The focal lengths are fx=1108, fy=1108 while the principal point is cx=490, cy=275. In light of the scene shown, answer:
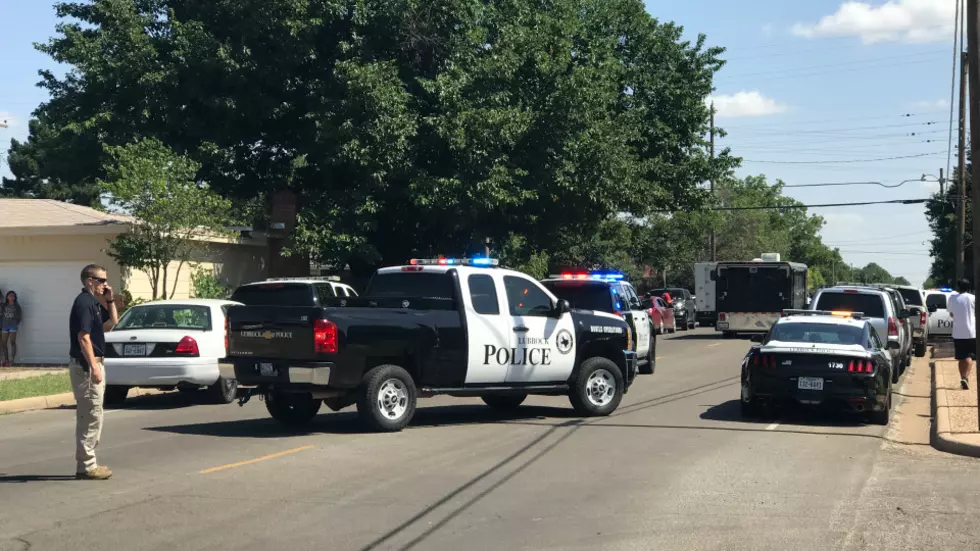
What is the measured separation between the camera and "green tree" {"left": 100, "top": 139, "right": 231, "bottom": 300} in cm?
2470

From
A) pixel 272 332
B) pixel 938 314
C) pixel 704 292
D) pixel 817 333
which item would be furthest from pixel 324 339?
pixel 704 292

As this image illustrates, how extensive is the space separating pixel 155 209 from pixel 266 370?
1283 cm

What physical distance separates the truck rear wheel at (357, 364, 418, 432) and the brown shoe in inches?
142

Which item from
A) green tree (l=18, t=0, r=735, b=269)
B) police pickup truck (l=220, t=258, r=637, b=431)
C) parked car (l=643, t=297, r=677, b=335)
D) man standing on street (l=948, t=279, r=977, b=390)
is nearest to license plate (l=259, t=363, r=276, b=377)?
police pickup truck (l=220, t=258, r=637, b=431)

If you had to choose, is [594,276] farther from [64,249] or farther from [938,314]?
[938,314]

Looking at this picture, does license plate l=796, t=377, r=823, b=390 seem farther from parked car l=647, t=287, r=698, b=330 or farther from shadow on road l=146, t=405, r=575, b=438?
parked car l=647, t=287, r=698, b=330

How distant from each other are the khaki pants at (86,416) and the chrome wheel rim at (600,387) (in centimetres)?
716

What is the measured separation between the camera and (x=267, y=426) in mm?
14266

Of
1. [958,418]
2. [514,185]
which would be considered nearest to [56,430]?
[958,418]

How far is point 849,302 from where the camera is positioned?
910 inches

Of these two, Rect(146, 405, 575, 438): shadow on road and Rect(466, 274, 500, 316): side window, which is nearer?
Rect(146, 405, 575, 438): shadow on road

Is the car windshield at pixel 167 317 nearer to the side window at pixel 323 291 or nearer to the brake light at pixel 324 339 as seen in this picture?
the side window at pixel 323 291

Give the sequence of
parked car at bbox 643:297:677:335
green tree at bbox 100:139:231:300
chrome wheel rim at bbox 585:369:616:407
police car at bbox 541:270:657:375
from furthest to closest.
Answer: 1. parked car at bbox 643:297:677:335
2. green tree at bbox 100:139:231:300
3. police car at bbox 541:270:657:375
4. chrome wheel rim at bbox 585:369:616:407

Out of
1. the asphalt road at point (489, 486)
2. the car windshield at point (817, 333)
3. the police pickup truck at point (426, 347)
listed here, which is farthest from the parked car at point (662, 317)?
the asphalt road at point (489, 486)
